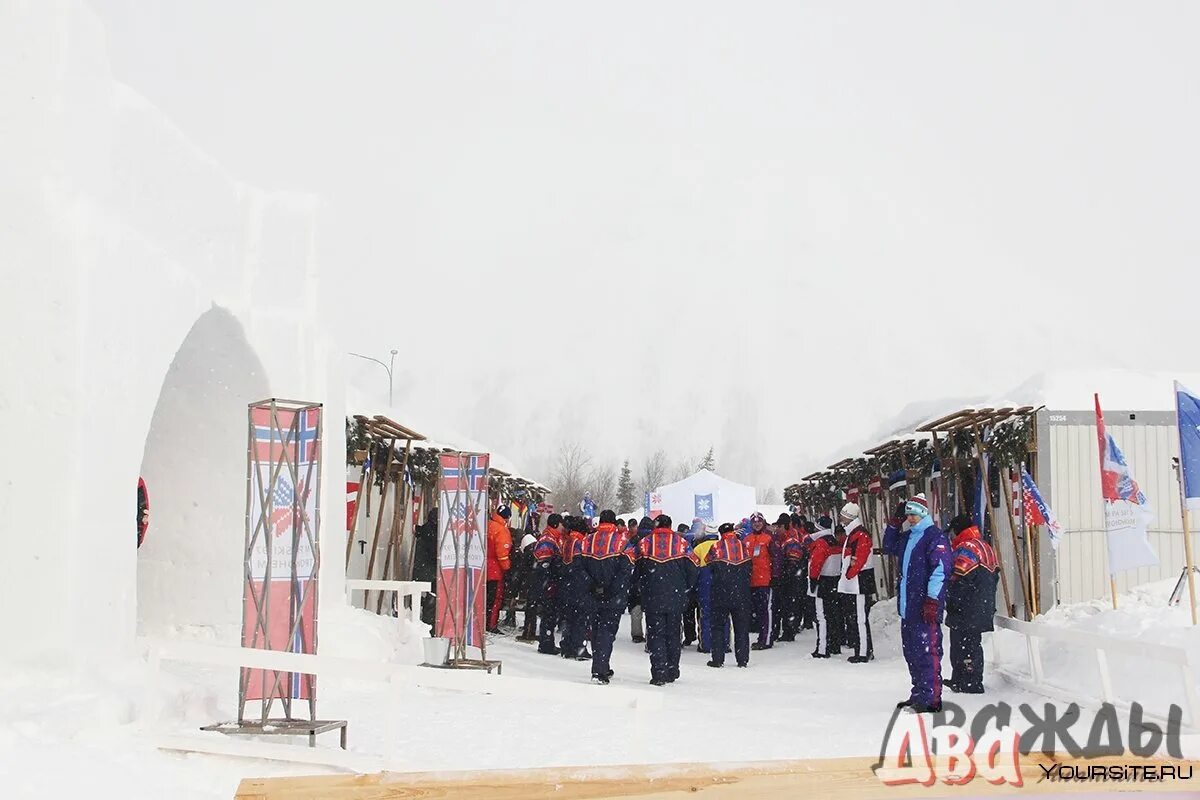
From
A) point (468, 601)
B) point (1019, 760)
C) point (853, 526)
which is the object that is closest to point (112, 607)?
point (468, 601)

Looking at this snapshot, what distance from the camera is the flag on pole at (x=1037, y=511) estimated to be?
12305 millimetres

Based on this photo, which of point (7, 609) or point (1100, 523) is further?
point (1100, 523)

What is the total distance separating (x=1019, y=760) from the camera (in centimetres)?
383

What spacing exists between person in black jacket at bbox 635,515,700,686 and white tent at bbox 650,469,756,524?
29005mm

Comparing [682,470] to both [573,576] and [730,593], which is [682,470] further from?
[730,593]

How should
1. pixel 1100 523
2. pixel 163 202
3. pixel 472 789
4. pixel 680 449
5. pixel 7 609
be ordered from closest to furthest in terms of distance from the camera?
pixel 472 789 → pixel 7 609 → pixel 163 202 → pixel 1100 523 → pixel 680 449

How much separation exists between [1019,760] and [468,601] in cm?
785

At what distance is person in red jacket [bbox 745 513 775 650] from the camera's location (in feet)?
51.2

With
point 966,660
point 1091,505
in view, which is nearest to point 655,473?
point 1091,505

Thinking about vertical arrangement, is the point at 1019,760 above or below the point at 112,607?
below

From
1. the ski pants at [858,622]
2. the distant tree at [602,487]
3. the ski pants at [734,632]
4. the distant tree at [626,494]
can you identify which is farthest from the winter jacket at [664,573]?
the distant tree at [626,494]

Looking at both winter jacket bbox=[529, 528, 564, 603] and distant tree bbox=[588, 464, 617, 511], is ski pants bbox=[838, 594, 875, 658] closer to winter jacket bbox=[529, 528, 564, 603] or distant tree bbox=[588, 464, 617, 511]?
winter jacket bbox=[529, 528, 564, 603]

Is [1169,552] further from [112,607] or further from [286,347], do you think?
[112,607]

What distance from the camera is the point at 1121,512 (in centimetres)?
1147
